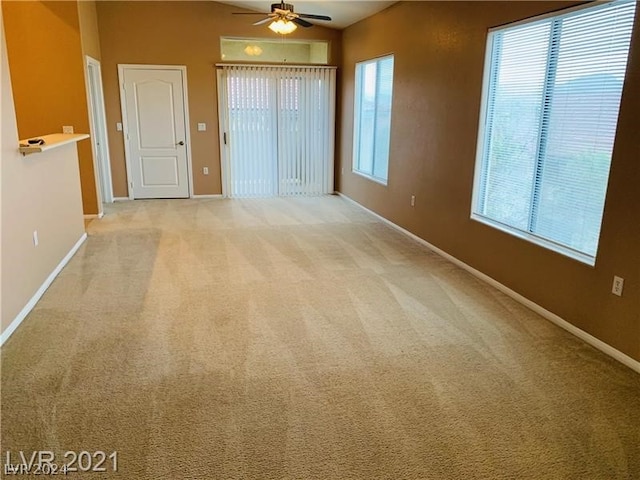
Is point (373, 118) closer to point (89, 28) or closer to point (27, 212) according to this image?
point (89, 28)

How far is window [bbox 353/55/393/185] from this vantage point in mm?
6316

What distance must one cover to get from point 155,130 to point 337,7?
Result: 11.2ft

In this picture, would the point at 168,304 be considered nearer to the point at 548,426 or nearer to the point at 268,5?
the point at 548,426

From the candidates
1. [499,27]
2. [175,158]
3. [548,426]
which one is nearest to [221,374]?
[548,426]

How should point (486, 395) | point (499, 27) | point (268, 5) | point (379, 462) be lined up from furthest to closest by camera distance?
1. point (268, 5)
2. point (499, 27)
3. point (486, 395)
4. point (379, 462)

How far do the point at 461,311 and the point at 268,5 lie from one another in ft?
18.2

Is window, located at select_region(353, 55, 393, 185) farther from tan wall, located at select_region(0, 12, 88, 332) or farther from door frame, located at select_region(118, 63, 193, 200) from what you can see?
tan wall, located at select_region(0, 12, 88, 332)

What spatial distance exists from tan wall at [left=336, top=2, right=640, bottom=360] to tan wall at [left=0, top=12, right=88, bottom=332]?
3.68m

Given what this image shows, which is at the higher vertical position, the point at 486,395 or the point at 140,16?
the point at 140,16

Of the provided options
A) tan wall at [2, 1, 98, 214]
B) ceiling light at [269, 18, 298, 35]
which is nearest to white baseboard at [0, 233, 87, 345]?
tan wall at [2, 1, 98, 214]

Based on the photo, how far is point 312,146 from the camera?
816 cm

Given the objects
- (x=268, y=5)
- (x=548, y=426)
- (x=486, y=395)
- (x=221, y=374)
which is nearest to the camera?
(x=548, y=426)

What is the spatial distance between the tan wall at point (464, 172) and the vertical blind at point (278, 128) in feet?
2.95

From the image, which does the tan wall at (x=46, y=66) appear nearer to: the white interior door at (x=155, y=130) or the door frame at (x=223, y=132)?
the white interior door at (x=155, y=130)
